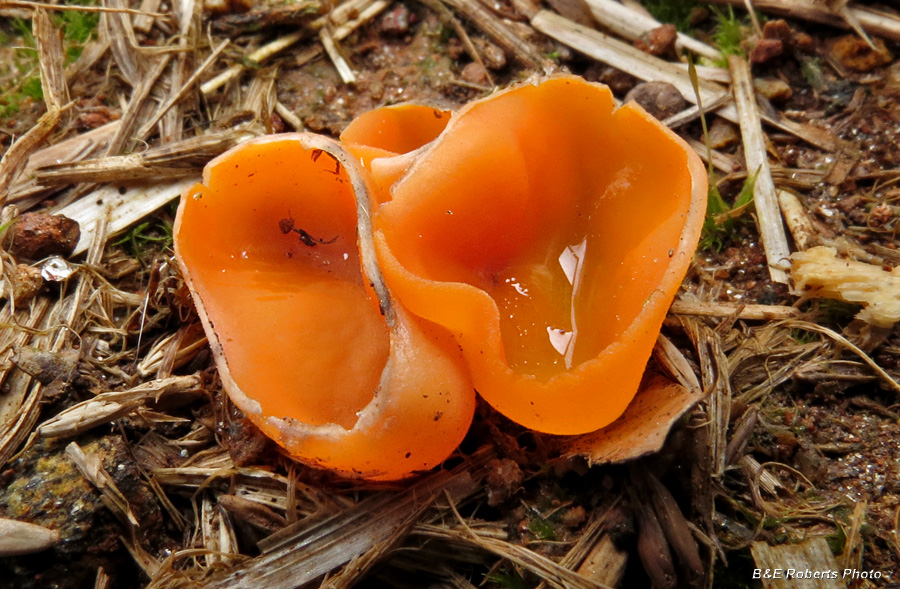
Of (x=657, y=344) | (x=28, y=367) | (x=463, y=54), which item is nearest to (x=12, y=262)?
(x=28, y=367)

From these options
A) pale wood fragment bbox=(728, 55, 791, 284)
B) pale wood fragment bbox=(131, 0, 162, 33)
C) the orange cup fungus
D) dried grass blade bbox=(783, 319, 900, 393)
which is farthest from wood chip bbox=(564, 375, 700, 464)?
pale wood fragment bbox=(131, 0, 162, 33)

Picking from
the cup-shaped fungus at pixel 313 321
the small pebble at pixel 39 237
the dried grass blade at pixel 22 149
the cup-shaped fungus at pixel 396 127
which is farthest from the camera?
the dried grass blade at pixel 22 149

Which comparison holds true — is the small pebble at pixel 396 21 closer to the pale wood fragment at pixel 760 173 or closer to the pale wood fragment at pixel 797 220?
the pale wood fragment at pixel 760 173

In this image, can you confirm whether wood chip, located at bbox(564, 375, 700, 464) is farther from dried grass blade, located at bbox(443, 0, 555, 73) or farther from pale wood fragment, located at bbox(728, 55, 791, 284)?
dried grass blade, located at bbox(443, 0, 555, 73)

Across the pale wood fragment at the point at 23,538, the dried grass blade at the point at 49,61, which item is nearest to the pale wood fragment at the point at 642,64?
the dried grass blade at the point at 49,61

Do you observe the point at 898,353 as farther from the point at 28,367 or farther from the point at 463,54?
the point at 28,367

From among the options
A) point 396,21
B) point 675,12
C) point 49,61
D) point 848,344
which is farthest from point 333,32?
point 848,344

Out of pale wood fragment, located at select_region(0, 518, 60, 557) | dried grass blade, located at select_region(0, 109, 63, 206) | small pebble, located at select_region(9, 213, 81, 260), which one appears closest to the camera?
pale wood fragment, located at select_region(0, 518, 60, 557)

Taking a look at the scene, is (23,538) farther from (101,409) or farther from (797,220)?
(797,220)
